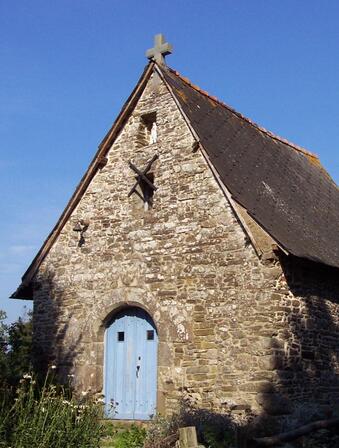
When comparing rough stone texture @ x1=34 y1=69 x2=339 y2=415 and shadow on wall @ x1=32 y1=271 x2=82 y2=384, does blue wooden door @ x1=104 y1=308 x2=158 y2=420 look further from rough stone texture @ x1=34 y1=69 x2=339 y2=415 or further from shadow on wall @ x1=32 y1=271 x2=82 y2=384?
shadow on wall @ x1=32 y1=271 x2=82 y2=384

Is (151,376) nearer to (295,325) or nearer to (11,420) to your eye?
(295,325)

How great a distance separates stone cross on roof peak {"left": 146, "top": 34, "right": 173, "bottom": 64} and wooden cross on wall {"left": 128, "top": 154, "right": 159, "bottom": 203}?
2.26m

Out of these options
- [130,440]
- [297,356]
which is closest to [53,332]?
[130,440]

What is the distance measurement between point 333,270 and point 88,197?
531 centimetres

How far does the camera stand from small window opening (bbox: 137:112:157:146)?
544 inches

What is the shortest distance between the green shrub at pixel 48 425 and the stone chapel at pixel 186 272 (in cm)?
243

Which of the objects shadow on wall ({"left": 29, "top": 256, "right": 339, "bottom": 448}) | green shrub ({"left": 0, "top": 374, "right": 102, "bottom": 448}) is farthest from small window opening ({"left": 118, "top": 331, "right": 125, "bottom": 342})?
green shrub ({"left": 0, "top": 374, "right": 102, "bottom": 448})

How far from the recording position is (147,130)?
1403 cm

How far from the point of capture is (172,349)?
1196 centimetres

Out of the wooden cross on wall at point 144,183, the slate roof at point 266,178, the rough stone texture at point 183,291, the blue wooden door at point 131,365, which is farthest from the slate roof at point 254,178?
the blue wooden door at point 131,365

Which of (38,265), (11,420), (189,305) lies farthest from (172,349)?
(11,420)

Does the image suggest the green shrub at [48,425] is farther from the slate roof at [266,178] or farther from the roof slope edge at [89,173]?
the roof slope edge at [89,173]

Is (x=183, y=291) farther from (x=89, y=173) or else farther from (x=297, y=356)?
(x=89, y=173)

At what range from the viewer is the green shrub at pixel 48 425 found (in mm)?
6727
